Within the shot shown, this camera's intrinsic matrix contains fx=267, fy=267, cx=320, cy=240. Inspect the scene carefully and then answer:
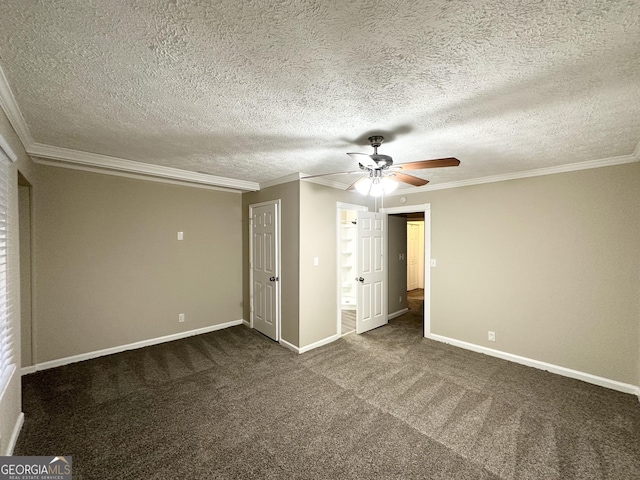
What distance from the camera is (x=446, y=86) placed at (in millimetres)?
1524

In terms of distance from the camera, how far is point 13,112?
6.05 feet

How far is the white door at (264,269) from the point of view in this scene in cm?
397

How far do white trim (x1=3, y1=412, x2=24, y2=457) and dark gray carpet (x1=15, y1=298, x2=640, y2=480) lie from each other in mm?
49

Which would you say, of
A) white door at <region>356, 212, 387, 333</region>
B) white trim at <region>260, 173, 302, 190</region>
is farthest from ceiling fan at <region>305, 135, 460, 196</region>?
white door at <region>356, 212, 387, 333</region>

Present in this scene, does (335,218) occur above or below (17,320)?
above

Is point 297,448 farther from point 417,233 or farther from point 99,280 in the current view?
point 417,233

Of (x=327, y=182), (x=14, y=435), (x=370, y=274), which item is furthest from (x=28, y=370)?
(x=370, y=274)

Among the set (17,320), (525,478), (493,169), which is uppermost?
(493,169)

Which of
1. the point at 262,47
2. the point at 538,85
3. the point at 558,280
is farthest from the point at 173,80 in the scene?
the point at 558,280

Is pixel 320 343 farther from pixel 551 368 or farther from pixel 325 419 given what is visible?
pixel 551 368

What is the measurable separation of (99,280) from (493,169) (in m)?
5.13

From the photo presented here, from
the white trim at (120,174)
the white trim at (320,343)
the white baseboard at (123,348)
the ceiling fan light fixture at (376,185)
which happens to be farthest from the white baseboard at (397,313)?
the white trim at (120,174)

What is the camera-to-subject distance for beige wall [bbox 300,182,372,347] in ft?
11.9

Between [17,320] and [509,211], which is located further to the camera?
[509,211]
